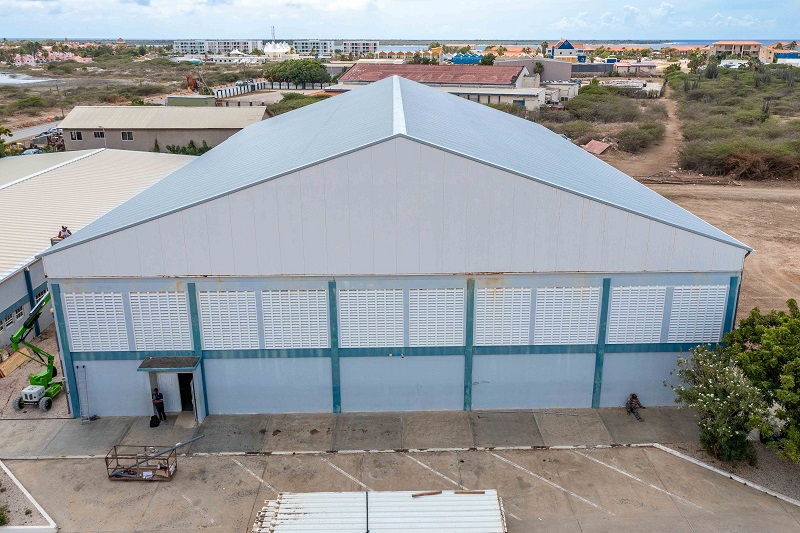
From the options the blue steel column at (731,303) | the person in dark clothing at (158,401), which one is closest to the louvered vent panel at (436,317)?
the person in dark clothing at (158,401)

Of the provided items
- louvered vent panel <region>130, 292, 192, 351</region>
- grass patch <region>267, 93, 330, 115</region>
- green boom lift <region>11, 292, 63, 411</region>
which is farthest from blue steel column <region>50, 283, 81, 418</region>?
grass patch <region>267, 93, 330, 115</region>

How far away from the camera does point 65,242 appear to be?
15594mm

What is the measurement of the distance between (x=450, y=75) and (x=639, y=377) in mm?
71508

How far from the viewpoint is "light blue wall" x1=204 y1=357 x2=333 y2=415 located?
16469 millimetres

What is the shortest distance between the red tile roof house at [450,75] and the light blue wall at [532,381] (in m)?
65.4

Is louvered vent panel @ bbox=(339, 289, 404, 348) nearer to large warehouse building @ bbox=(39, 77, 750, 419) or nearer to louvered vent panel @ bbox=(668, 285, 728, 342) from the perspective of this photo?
large warehouse building @ bbox=(39, 77, 750, 419)

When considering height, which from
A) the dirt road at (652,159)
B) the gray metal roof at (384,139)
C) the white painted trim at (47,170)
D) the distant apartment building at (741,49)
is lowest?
the dirt road at (652,159)

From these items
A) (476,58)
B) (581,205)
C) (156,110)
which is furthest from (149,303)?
(476,58)

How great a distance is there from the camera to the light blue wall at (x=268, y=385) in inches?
648

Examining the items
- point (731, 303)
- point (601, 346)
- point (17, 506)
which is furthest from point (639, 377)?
point (17, 506)

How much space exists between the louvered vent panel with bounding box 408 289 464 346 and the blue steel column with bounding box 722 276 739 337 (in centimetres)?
695

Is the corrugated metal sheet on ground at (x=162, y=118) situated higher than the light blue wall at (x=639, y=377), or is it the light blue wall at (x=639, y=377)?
the corrugated metal sheet on ground at (x=162, y=118)

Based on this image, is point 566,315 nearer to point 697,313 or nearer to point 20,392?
point 697,313

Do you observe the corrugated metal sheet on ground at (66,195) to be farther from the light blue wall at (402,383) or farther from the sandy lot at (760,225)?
the sandy lot at (760,225)
